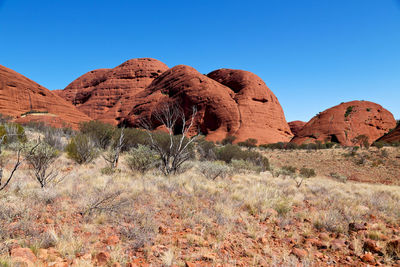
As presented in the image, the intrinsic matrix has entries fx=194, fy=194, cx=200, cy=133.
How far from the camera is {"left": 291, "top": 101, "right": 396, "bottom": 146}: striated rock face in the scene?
39219mm

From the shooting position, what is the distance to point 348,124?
133 ft

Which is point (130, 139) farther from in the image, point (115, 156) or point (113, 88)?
point (113, 88)

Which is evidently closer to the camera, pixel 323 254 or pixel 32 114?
pixel 323 254

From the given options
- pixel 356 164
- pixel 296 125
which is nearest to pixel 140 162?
pixel 356 164

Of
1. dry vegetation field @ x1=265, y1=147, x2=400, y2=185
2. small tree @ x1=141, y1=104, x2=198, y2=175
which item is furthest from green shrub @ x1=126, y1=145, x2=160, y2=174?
dry vegetation field @ x1=265, y1=147, x2=400, y2=185

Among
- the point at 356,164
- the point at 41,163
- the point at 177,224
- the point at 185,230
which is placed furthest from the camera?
the point at 356,164

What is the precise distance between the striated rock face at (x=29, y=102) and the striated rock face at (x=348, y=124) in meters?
46.4

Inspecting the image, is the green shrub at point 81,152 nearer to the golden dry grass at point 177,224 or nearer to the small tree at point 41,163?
the small tree at point 41,163

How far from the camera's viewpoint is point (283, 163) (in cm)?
1964

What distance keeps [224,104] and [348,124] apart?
26.2 metres

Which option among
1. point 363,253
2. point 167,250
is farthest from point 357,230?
point 167,250

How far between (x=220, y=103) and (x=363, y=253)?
132ft

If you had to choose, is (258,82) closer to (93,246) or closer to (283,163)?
(283,163)

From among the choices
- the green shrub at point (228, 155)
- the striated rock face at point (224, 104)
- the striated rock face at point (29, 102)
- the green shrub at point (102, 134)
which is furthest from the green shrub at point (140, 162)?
the striated rock face at point (29, 102)
